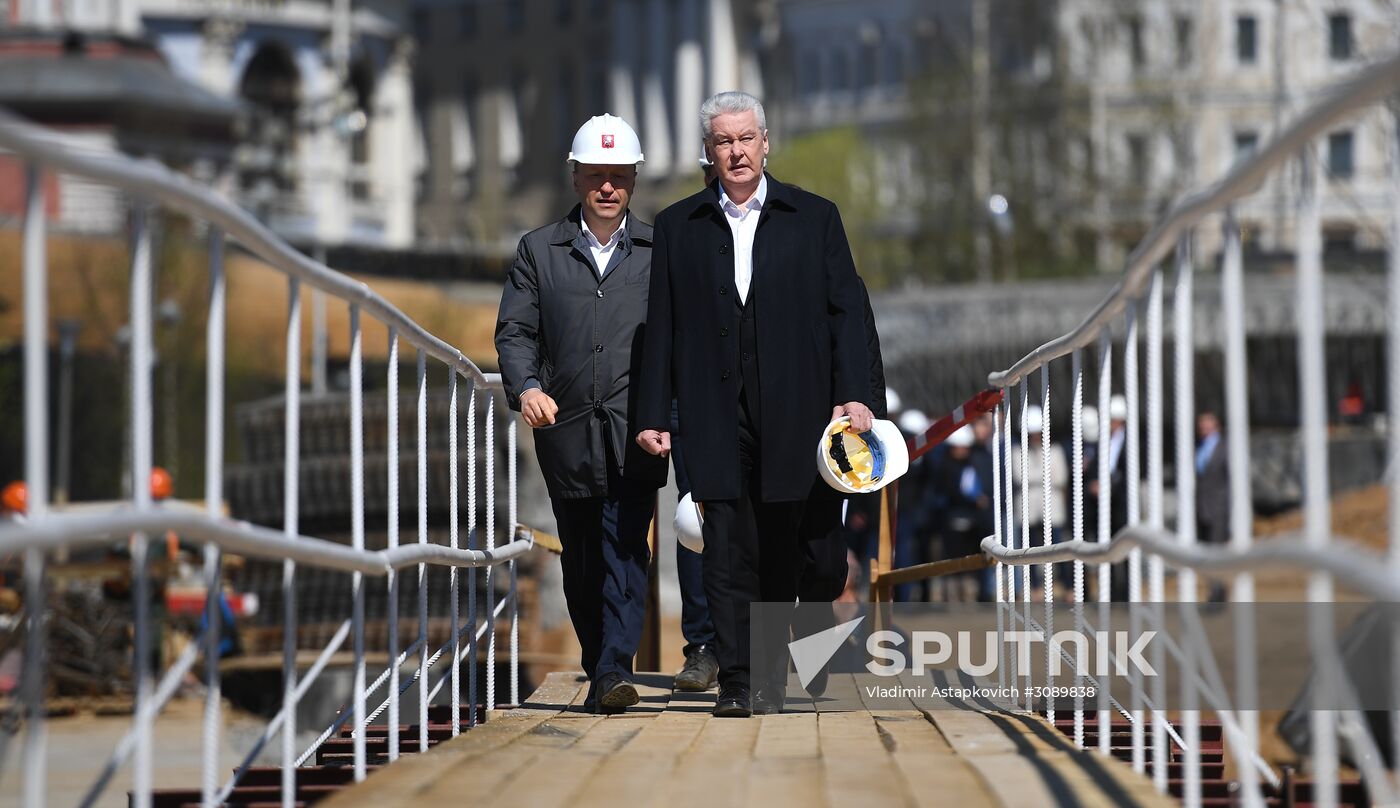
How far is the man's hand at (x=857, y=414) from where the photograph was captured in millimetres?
7562

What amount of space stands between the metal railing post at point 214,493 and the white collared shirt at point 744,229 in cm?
274

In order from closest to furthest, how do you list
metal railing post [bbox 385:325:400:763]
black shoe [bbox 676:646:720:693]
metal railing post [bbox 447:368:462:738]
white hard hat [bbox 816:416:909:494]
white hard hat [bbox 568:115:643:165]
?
metal railing post [bbox 385:325:400:763] < metal railing post [bbox 447:368:462:738] < white hard hat [bbox 816:416:909:494] < white hard hat [bbox 568:115:643:165] < black shoe [bbox 676:646:720:693]

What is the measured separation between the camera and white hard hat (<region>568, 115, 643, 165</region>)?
26.5 feet

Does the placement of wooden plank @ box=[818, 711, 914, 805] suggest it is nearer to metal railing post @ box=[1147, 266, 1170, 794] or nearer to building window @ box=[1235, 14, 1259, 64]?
metal railing post @ box=[1147, 266, 1170, 794]

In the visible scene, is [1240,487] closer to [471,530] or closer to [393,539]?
[393,539]

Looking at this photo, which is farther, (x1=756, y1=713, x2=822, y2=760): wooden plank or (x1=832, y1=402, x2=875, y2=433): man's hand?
(x1=832, y1=402, x2=875, y2=433): man's hand

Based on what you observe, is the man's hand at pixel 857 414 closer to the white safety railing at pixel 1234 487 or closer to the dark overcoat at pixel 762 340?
the dark overcoat at pixel 762 340

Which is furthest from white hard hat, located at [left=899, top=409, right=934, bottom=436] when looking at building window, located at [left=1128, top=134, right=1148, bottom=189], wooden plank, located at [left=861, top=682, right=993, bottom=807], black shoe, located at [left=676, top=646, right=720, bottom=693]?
building window, located at [left=1128, top=134, right=1148, bottom=189]

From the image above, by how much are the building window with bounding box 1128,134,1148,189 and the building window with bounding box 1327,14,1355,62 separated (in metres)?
25.9

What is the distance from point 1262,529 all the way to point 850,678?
26.7 meters

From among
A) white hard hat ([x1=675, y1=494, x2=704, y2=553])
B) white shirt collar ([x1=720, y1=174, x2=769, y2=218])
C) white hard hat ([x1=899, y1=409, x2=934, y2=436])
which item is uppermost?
white shirt collar ([x1=720, y1=174, x2=769, y2=218])

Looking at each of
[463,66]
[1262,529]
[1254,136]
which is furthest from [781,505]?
[463,66]

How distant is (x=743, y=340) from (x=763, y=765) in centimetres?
188

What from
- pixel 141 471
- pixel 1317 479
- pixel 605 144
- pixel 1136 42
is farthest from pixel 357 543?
pixel 1136 42
